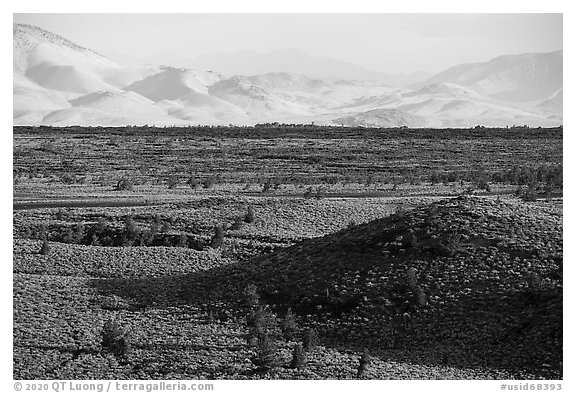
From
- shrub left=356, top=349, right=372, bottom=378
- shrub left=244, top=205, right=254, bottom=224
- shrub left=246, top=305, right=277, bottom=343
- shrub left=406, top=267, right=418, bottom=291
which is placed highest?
shrub left=406, top=267, right=418, bottom=291

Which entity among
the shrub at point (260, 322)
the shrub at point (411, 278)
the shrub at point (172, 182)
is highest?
the shrub at point (411, 278)

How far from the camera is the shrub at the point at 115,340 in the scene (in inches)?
703

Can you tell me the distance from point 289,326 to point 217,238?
33.7 ft

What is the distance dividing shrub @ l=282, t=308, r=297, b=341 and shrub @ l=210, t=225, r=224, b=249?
30.3 ft

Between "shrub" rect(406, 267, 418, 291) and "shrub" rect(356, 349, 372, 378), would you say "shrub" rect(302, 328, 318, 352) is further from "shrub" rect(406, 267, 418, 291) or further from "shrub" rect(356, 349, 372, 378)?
"shrub" rect(406, 267, 418, 291)

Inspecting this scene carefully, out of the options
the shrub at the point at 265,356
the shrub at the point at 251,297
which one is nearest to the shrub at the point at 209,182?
the shrub at the point at 251,297

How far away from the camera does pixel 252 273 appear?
22672 millimetres

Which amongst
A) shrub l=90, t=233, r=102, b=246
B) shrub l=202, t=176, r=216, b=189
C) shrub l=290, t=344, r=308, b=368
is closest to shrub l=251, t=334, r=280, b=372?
shrub l=290, t=344, r=308, b=368

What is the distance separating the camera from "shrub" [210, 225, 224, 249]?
2877 cm

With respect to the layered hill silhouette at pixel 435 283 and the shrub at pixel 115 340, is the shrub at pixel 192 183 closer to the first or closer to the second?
the layered hill silhouette at pixel 435 283

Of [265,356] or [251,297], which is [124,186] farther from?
[265,356]

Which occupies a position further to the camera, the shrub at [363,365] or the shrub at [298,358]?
the shrub at [298,358]

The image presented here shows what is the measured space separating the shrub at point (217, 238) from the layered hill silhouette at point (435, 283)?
191 inches

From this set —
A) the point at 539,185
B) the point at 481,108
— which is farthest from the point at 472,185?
the point at 481,108
